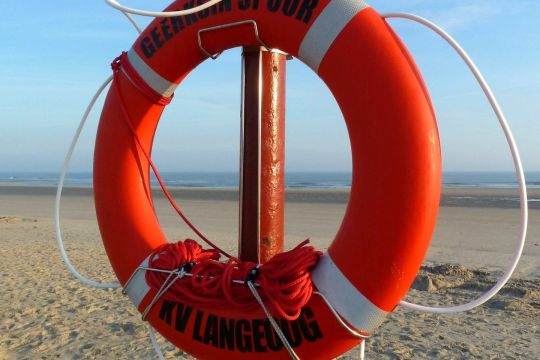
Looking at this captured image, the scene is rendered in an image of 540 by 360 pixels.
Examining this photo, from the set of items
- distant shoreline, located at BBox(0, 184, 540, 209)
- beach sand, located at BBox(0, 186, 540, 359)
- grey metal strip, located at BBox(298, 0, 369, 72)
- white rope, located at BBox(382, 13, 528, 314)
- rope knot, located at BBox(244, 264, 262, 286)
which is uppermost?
grey metal strip, located at BBox(298, 0, 369, 72)

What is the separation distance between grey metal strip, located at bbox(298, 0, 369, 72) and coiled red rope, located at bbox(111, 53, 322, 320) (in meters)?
0.65

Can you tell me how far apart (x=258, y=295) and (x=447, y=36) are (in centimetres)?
100

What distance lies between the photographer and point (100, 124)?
216 cm

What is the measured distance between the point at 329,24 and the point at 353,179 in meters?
0.50

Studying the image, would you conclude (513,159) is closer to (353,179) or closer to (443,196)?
(353,179)

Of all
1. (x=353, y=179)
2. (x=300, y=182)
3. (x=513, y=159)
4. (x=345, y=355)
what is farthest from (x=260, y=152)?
(x=300, y=182)

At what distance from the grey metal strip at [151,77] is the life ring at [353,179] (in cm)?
6

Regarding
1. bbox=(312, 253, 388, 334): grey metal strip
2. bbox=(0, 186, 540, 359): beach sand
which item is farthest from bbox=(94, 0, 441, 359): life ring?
bbox=(0, 186, 540, 359): beach sand

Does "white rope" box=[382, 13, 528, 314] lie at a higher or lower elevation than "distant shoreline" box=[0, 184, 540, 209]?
higher

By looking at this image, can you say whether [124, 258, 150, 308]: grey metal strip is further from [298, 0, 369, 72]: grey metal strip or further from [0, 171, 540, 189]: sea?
[0, 171, 540, 189]: sea

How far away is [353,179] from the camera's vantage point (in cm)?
166

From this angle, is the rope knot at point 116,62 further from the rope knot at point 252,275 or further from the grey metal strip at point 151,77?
the rope knot at point 252,275

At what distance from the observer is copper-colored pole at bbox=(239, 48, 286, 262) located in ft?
6.38

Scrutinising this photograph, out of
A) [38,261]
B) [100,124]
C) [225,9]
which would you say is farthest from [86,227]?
[225,9]
